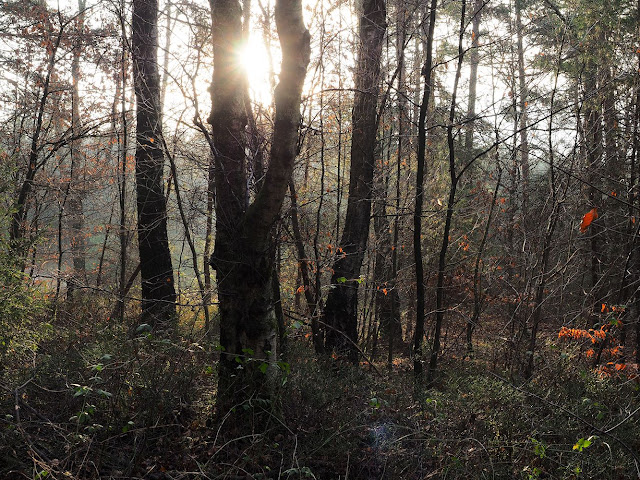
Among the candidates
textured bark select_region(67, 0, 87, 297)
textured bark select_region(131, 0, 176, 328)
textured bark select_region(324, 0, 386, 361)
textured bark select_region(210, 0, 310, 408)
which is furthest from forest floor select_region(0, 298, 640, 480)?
textured bark select_region(67, 0, 87, 297)

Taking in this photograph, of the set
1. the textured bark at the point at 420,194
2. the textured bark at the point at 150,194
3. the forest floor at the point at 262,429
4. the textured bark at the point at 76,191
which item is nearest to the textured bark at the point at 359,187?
the textured bark at the point at 420,194

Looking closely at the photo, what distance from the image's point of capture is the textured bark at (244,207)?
12.2 ft

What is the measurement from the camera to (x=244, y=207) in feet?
13.9

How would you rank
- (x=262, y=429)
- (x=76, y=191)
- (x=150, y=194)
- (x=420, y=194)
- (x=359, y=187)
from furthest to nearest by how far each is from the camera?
(x=76, y=191)
(x=150, y=194)
(x=359, y=187)
(x=420, y=194)
(x=262, y=429)

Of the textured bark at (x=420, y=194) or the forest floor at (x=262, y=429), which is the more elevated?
the textured bark at (x=420, y=194)

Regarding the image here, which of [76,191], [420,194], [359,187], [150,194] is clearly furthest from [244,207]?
[76,191]

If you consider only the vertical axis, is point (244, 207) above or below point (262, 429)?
above

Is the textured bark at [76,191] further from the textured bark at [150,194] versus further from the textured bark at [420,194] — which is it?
the textured bark at [420,194]

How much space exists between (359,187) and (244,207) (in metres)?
3.20

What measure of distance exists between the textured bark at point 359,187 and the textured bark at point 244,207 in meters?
2.91

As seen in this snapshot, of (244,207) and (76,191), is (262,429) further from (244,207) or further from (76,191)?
(76,191)

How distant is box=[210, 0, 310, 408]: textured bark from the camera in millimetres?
3729

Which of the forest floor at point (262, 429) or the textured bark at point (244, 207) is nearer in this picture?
the forest floor at point (262, 429)

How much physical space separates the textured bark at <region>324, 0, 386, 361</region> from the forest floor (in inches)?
77.7
